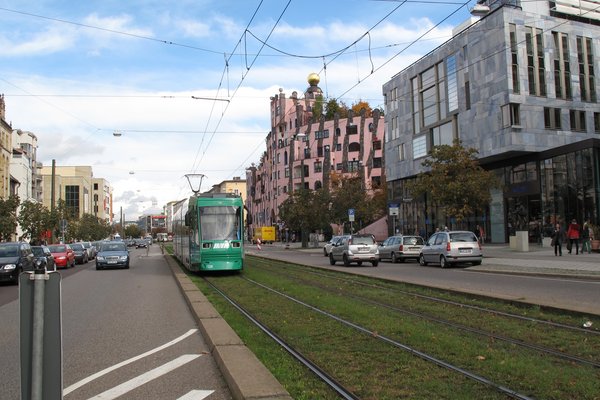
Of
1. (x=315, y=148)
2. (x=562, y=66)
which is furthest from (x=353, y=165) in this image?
(x=562, y=66)

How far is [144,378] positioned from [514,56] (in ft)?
134

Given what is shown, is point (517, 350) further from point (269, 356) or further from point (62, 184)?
point (62, 184)

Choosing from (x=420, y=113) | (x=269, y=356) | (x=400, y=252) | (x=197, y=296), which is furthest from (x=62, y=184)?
(x=269, y=356)

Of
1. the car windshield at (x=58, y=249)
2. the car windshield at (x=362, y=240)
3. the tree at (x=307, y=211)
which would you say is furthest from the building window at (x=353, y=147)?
the car windshield at (x=362, y=240)

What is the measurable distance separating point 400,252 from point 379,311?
20.8 m

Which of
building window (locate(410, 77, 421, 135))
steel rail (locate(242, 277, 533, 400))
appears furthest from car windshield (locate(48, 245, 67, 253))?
building window (locate(410, 77, 421, 135))

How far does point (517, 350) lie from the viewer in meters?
7.39

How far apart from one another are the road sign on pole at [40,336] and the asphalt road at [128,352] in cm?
271

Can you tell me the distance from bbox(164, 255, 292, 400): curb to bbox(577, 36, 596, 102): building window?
140 feet

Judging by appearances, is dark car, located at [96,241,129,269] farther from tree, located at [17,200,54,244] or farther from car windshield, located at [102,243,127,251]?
tree, located at [17,200,54,244]

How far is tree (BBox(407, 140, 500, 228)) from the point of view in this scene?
31859mm

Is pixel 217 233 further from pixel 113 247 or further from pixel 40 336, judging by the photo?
pixel 40 336

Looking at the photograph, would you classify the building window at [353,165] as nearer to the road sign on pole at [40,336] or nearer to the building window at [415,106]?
the building window at [415,106]

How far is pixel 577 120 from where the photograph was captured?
143 feet
